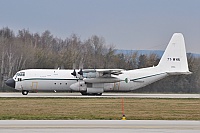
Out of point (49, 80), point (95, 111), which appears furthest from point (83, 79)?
point (95, 111)

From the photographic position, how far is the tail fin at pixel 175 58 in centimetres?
5238

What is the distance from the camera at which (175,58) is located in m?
53.0

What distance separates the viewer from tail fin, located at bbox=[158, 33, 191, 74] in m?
52.4

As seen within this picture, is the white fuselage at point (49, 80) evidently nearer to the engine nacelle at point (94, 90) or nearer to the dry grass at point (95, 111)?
the engine nacelle at point (94, 90)

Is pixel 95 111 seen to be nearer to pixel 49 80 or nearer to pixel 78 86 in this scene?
pixel 78 86

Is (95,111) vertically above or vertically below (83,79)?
below

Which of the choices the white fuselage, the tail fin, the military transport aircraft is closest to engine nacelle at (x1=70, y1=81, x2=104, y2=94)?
the military transport aircraft

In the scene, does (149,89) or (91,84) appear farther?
(149,89)

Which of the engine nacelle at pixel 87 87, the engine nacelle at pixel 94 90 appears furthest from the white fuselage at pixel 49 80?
the engine nacelle at pixel 94 90

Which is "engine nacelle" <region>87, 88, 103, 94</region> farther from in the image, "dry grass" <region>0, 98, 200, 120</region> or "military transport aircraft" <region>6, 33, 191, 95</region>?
"dry grass" <region>0, 98, 200, 120</region>

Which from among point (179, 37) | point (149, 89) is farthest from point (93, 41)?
point (179, 37)

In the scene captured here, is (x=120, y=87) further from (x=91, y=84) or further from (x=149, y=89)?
(x=149, y=89)
